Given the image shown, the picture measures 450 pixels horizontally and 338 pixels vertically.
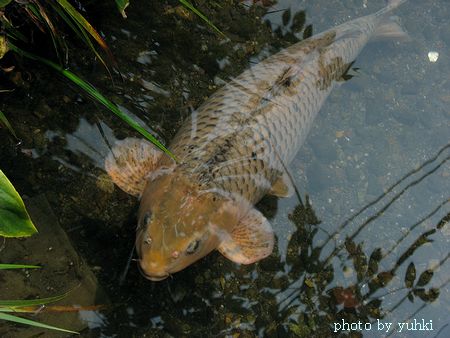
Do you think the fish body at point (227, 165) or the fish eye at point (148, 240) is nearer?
the fish eye at point (148, 240)

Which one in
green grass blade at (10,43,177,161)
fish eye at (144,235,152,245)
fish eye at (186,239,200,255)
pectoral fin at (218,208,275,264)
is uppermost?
green grass blade at (10,43,177,161)

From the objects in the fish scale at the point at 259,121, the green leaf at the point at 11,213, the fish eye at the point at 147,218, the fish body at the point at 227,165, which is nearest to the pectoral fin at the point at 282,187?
the fish body at the point at 227,165

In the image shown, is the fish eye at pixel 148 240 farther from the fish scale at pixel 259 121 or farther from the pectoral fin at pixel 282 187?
the pectoral fin at pixel 282 187

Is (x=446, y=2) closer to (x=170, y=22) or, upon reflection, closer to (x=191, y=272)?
(x=170, y=22)

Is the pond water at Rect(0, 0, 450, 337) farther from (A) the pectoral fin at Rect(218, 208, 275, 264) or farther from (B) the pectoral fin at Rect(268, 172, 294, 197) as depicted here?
(A) the pectoral fin at Rect(218, 208, 275, 264)

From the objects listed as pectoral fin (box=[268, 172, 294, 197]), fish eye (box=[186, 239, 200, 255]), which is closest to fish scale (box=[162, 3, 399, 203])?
pectoral fin (box=[268, 172, 294, 197])

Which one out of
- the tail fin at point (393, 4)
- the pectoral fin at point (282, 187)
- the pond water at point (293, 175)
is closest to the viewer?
the pond water at point (293, 175)

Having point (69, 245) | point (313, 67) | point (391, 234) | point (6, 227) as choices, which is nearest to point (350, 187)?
point (391, 234)
